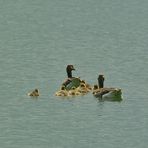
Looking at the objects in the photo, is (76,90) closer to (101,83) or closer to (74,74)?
(101,83)

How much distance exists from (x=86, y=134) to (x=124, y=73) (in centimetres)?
2023

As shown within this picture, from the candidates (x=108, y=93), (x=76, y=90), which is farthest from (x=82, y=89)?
(x=108, y=93)

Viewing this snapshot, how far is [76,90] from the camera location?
240 ft

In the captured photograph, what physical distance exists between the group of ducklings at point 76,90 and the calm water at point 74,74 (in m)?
0.61

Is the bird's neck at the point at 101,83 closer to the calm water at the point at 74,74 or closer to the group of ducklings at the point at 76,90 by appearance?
the group of ducklings at the point at 76,90

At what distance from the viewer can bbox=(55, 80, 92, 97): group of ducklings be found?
72.3m

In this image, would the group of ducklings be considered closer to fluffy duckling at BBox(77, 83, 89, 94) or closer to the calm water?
fluffy duckling at BBox(77, 83, 89, 94)

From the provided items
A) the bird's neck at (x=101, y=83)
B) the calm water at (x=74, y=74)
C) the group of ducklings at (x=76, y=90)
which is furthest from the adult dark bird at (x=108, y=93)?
the group of ducklings at (x=76, y=90)

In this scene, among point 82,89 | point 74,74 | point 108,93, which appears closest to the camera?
point 108,93

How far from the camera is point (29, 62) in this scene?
293ft

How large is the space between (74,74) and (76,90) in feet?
30.7

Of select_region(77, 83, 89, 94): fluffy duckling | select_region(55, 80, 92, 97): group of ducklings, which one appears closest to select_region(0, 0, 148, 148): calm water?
select_region(55, 80, 92, 97): group of ducklings

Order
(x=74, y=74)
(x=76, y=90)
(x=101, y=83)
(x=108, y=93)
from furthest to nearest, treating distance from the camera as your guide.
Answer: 1. (x=74, y=74)
2. (x=101, y=83)
3. (x=76, y=90)
4. (x=108, y=93)

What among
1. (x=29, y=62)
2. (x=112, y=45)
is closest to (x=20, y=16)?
(x=112, y=45)
